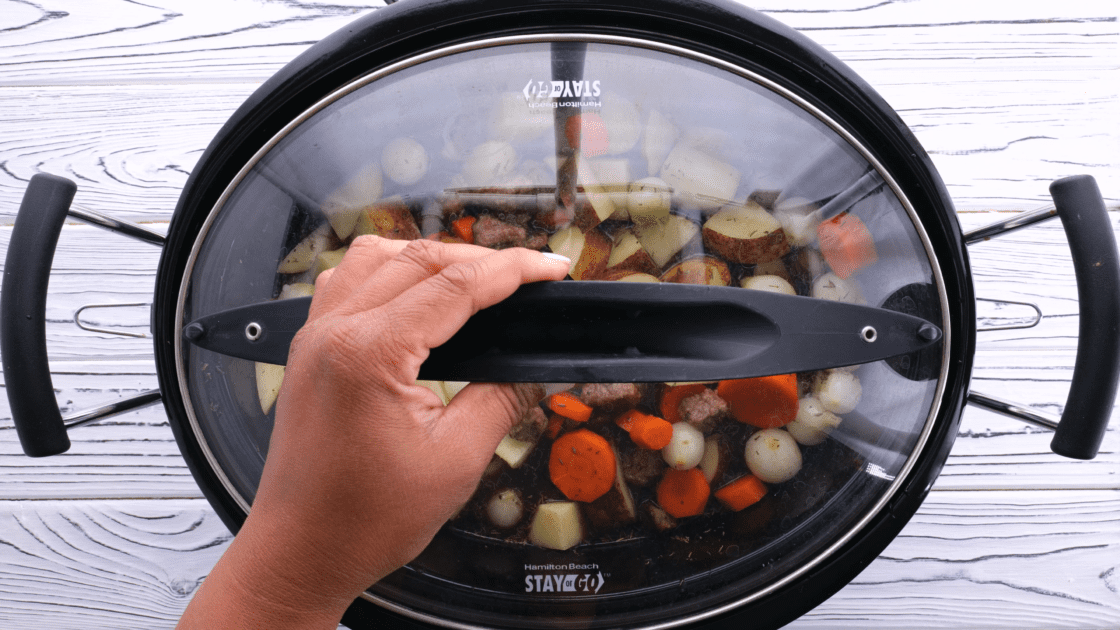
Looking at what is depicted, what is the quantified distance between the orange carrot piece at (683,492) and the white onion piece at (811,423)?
8cm

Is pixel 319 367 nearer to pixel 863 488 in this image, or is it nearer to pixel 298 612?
pixel 298 612

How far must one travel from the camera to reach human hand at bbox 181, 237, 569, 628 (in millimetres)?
406

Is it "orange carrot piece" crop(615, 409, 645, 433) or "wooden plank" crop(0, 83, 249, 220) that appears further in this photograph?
"wooden plank" crop(0, 83, 249, 220)

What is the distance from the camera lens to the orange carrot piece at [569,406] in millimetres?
479

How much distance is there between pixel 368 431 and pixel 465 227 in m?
0.17

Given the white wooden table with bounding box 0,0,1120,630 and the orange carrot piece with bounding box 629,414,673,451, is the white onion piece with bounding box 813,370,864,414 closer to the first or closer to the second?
the orange carrot piece with bounding box 629,414,673,451

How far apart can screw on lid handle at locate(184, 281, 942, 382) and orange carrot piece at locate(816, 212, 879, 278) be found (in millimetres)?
60

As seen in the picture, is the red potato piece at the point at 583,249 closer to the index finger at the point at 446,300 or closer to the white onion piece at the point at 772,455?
the index finger at the point at 446,300

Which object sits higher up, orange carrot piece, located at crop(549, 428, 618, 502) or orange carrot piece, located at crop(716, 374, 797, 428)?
orange carrot piece, located at crop(716, 374, 797, 428)

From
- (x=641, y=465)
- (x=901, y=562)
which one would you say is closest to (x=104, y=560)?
(x=641, y=465)

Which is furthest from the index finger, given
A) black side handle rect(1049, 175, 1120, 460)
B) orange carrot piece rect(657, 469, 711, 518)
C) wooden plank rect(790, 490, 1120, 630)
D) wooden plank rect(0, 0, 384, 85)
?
wooden plank rect(790, 490, 1120, 630)

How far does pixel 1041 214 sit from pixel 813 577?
34 centimetres

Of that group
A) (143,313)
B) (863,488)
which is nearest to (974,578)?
(863,488)

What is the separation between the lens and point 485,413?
0.45m
